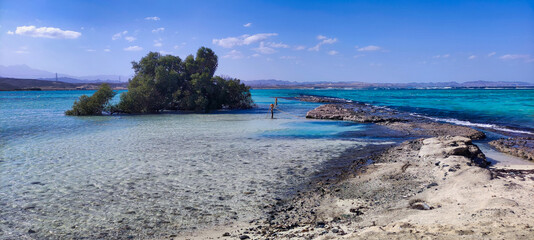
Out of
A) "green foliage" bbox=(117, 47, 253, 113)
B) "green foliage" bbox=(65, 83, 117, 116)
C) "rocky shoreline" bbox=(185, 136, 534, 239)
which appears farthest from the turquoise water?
"green foliage" bbox=(65, 83, 117, 116)

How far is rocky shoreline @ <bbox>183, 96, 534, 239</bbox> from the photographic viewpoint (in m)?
4.54

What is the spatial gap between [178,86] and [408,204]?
102ft

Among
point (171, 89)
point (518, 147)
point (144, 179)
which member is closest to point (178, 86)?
point (171, 89)

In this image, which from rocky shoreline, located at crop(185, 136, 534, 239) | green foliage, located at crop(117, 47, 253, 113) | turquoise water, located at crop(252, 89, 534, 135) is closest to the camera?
rocky shoreline, located at crop(185, 136, 534, 239)

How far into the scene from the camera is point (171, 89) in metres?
33.6

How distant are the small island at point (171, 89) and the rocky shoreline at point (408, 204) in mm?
25764

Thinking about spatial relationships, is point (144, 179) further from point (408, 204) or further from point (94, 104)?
point (94, 104)

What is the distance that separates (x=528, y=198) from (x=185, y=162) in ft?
28.7

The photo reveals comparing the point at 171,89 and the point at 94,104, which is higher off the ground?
the point at 171,89

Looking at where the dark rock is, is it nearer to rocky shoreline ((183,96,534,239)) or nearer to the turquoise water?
rocky shoreline ((183,96,534,239))

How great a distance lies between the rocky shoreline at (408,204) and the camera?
4535 millimetres

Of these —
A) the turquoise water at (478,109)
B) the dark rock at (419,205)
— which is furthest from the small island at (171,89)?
the dark rock at (419,205)

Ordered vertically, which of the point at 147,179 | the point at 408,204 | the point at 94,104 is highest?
the point at 94,104

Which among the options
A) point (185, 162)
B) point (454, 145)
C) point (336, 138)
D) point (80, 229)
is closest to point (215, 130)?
point (336, 138)
